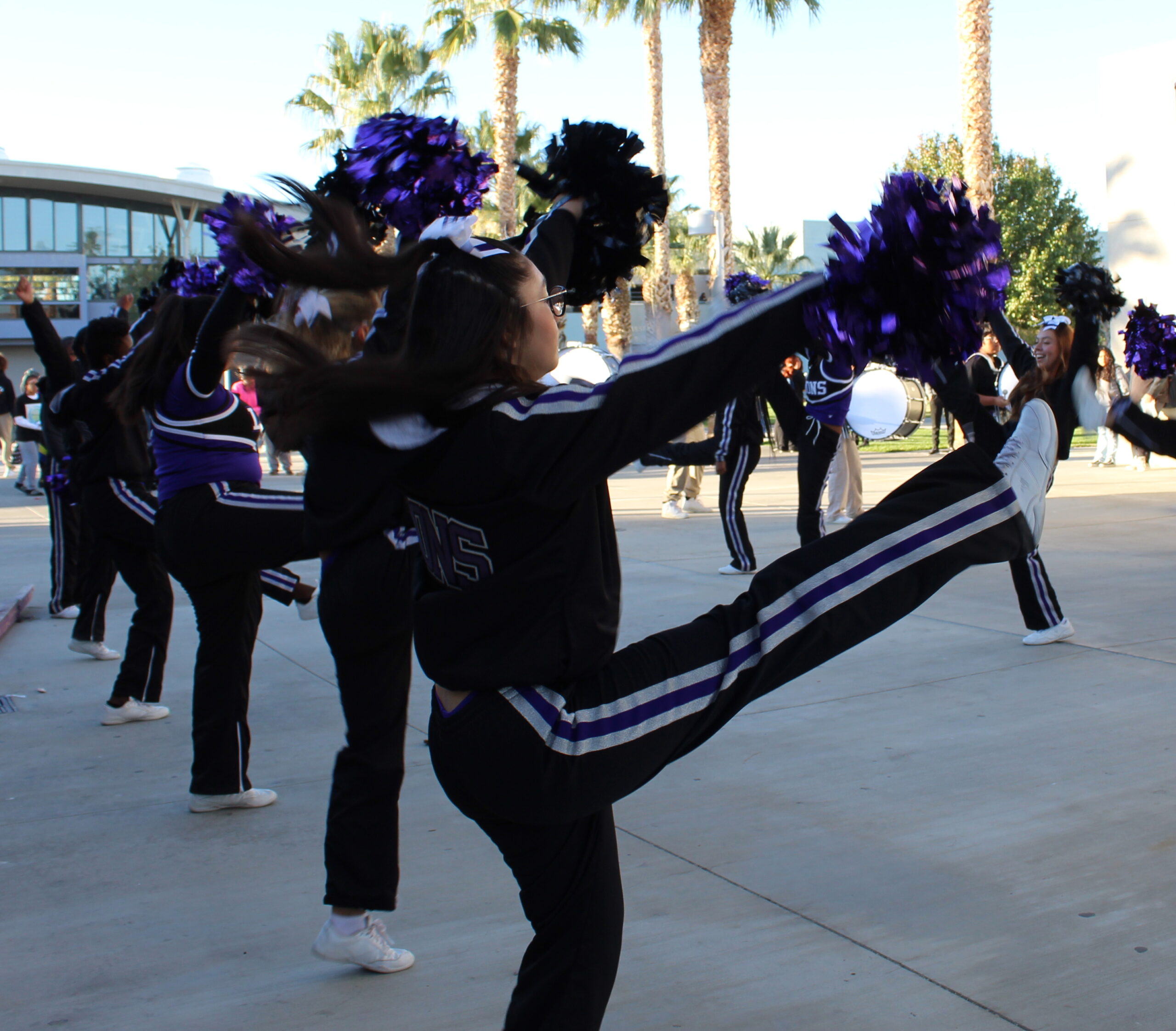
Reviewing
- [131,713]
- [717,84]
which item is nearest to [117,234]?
[717,84]

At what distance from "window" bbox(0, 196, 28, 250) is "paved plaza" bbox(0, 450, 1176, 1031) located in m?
57.1

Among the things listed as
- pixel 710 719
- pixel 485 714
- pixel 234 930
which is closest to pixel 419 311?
pixel 485 714

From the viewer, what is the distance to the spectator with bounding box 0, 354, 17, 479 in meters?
17.8

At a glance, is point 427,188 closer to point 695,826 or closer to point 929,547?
point 929,547

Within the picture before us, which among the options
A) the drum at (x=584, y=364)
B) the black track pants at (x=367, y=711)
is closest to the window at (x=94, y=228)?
the drum at (x=584, y=364)

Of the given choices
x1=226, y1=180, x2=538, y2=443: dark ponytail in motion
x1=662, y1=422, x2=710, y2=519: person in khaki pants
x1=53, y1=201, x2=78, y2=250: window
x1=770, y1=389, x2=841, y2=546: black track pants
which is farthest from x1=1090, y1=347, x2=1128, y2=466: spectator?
x1=53, y1=201, x2=78, y2=250: window

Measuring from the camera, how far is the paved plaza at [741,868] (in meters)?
2.62

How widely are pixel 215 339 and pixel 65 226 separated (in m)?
60.1

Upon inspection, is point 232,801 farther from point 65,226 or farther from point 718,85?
point 65,226

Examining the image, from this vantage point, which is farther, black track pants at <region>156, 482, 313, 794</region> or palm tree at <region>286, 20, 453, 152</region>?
palm tree at <region>286, 20, 453, 152</region>

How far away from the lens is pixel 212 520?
3.74 metres

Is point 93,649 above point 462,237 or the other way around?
the other way around

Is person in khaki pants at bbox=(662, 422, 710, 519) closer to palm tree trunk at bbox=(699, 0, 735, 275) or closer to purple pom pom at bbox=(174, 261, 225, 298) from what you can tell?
purple pom pom at bbox=(174, 261, 225, 298)

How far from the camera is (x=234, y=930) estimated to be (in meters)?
3.05
